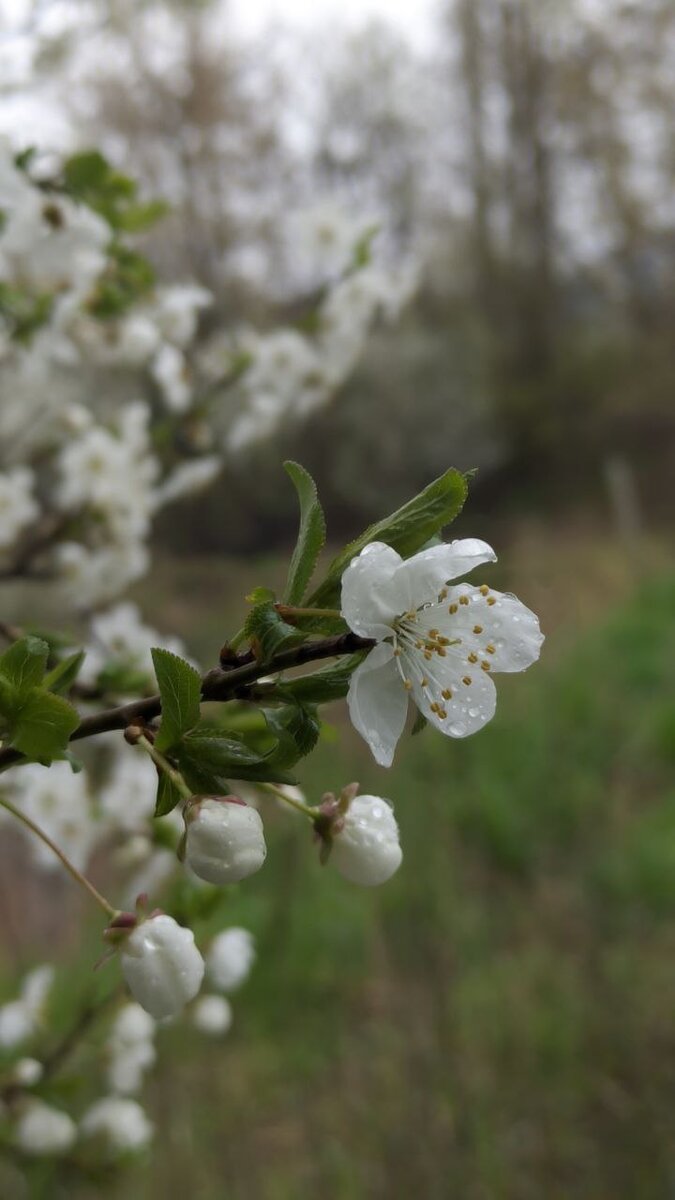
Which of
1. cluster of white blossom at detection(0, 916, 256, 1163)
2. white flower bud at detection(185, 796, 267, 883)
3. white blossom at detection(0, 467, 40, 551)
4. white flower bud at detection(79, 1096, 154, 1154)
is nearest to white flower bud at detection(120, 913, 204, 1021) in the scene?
white flower bud at detection(185, 796, 267, 883)

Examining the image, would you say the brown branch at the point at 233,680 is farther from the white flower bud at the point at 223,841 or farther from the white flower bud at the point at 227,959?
the white flower bud at the point at 227,959

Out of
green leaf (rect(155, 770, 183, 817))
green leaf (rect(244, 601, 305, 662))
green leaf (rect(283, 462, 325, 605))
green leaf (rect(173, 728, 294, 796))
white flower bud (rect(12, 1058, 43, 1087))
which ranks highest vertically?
green leaf (rect(283, 462, 325, 605))

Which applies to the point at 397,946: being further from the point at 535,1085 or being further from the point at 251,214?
the point at 251,214

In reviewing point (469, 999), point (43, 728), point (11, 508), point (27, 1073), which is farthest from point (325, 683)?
point (469, 999)

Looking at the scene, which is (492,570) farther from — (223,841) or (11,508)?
(11,508)

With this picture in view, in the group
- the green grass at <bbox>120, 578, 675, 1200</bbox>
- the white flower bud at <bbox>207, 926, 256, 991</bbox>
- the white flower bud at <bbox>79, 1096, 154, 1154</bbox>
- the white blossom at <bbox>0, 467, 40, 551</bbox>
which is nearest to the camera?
the white flower bud at <bbox>207, 926, 256, 991</bbox>

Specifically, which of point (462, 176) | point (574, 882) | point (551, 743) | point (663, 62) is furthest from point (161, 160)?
point (574, 882)

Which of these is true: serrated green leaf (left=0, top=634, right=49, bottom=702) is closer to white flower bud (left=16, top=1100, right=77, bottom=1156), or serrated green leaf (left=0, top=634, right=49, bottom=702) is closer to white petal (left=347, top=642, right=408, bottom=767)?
white petal (left=347, top=642, right=408, bottom=767)
